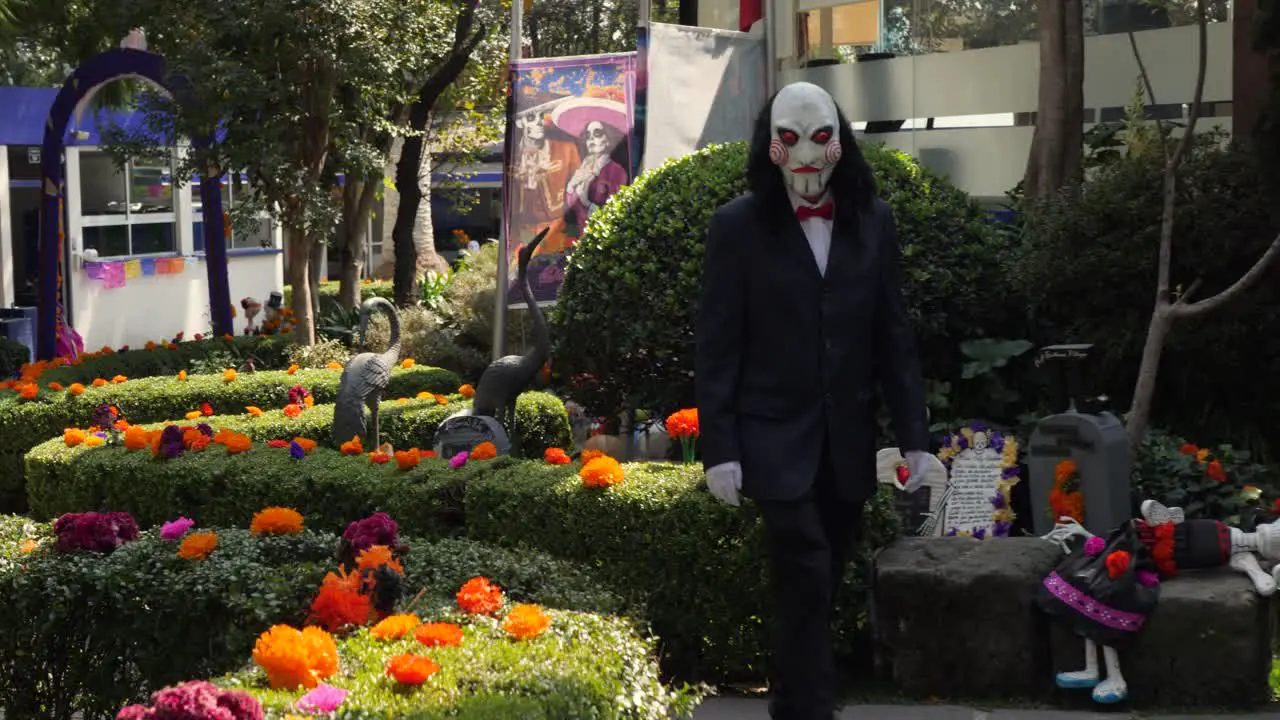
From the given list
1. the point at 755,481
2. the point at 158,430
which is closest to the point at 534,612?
the point at 755,481

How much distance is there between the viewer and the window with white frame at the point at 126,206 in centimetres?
2284

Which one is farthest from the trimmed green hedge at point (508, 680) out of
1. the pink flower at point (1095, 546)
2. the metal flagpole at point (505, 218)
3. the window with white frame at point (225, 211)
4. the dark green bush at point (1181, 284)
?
the window with white frame at point (225, 211)

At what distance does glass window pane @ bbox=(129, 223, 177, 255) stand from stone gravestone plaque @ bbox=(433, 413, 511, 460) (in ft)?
53.0

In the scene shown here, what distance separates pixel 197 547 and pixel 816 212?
233cm

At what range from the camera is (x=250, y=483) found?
7.69 m

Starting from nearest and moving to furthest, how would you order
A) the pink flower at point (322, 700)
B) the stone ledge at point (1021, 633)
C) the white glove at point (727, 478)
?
the pink flower at point (322, 700) < the white glove at point (727, 478) < the stone ledge at point (1021, 633)

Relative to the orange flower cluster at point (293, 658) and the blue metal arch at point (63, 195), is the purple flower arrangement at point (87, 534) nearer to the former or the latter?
the orange flower cluster at point (293, 658)

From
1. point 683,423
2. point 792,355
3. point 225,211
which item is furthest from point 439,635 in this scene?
point 225,211

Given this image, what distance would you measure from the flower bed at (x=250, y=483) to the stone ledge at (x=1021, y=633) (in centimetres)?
220

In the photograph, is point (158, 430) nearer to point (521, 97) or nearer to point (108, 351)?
point (521, 97)

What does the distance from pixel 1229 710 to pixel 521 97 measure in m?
8.07

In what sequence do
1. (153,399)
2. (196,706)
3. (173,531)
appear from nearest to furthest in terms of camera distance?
1. (196,706)
2. (173,531)
3. (153,399)

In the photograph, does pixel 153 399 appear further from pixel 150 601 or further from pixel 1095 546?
pixel 1095 546

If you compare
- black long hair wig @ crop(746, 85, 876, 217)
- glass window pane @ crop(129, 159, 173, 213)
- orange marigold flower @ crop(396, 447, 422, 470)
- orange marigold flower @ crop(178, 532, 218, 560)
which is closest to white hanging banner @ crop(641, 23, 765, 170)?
orange marigold flower @ crop(396, 447, 422, 470)
